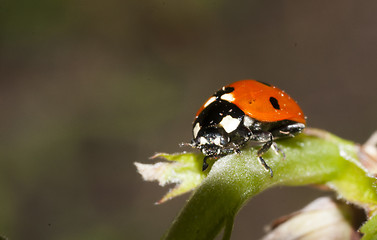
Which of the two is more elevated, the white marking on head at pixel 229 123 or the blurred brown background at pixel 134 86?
the blurred brown background at pixel 134 86

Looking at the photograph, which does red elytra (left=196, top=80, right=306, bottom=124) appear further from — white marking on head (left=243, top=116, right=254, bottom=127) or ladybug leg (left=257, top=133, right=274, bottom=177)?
ladybug leg (left=257, top=133, right=274, bottom=177)

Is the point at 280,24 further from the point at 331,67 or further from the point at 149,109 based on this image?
the point at 149,109

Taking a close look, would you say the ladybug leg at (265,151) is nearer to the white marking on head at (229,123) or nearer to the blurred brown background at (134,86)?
the white marking on head at (229,123)

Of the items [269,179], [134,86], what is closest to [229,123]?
[269,179]

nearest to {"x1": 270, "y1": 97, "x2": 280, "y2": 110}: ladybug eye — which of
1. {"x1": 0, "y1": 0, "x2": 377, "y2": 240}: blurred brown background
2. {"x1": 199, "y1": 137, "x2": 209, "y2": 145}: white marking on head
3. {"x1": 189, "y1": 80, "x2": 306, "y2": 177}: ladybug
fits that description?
{"x1": 189, "y1": 80, "x2": 306, "y2": 177}: ladybug

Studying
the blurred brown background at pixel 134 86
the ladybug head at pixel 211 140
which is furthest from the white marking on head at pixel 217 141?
the blurred brown background at pixel 134 86

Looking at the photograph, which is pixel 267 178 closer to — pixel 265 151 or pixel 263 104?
pixel 265 151
